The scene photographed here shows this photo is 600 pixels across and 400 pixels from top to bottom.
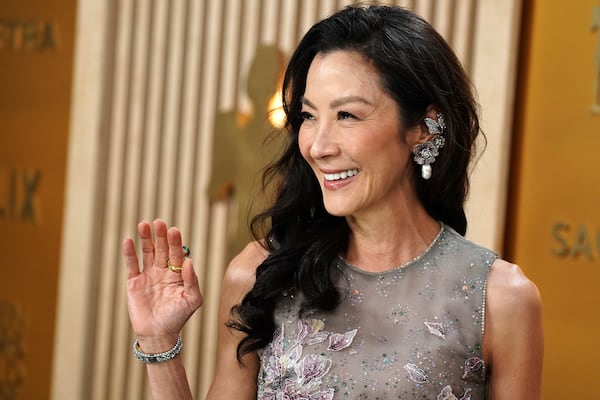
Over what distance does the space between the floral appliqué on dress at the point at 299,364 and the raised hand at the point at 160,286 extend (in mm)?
194

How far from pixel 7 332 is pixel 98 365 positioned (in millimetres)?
556

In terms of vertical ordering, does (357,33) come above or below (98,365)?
above

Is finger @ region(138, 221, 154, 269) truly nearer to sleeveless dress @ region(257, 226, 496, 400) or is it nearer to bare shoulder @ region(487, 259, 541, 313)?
sleeveless dress @ region(257, 226, 496, 400)

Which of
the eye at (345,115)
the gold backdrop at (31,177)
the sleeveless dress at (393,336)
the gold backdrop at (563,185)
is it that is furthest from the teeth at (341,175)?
the gold backdrop at (31,177)

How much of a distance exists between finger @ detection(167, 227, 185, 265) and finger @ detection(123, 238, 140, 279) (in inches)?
2.8

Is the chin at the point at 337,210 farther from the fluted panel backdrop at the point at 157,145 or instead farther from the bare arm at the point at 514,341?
the fluted panel backdrop at the point at 157,145

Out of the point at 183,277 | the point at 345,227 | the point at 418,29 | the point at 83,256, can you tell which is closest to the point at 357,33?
the point at 418,29

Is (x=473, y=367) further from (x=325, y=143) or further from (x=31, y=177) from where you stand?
(x=31, y=177)

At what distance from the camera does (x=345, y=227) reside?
220cm

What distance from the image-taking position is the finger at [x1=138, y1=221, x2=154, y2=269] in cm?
204

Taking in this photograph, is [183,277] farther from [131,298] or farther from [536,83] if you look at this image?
[536,83]

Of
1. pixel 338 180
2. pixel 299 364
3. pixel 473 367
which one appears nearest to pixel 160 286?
pixel 299 364

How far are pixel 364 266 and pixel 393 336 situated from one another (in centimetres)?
17

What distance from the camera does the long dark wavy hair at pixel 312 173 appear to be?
2.03 metres
